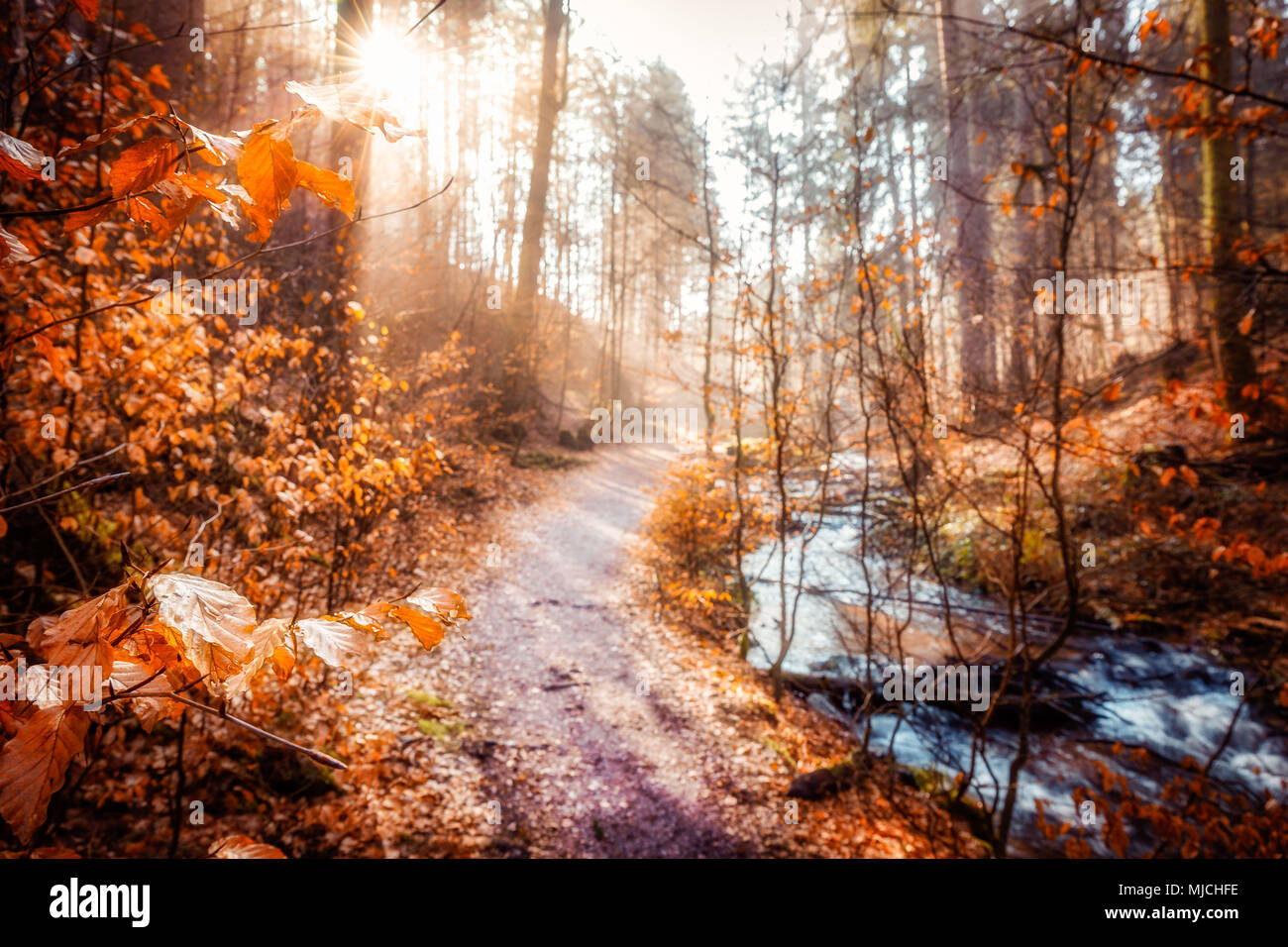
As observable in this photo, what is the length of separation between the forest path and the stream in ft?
4.54

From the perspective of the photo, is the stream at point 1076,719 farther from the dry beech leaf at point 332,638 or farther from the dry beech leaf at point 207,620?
the dry beech leaf at point 207,620

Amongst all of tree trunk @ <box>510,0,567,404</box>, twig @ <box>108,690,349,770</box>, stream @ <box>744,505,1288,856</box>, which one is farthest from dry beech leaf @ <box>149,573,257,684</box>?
tree trunk @ <box>510,0,567,404</box>

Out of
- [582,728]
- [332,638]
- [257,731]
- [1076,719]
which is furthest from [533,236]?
[257,731]

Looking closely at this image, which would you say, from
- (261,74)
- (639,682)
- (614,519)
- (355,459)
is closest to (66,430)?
(355,459)

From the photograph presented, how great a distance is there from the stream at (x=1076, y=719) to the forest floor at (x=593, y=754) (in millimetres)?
720

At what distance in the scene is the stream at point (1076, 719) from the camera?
4.63 metres

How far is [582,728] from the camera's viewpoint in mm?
4477

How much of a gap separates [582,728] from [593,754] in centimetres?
32

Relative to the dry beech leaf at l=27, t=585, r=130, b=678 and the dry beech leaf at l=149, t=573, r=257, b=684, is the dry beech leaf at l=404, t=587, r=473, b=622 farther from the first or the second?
the dry beech leaf at l=27, t=585, r=130, b=678

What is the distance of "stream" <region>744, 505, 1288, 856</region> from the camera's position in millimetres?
4629

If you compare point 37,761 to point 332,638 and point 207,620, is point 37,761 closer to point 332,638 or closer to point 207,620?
point 207,620

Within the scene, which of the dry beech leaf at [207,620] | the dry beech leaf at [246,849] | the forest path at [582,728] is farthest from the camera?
the forest path at [582,728]

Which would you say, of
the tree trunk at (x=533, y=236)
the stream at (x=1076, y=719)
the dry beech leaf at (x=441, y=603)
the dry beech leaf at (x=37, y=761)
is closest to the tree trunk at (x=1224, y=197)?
the stream at (x=1076, y=719)
